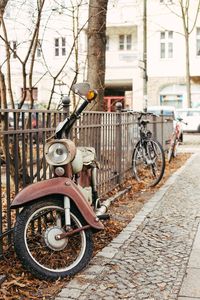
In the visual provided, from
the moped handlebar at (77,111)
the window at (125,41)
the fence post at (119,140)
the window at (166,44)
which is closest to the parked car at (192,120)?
the window at (166,44)

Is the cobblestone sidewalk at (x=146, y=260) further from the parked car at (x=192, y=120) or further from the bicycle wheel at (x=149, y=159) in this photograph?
the parked car at (x=192, y=120)

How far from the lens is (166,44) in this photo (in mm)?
36469

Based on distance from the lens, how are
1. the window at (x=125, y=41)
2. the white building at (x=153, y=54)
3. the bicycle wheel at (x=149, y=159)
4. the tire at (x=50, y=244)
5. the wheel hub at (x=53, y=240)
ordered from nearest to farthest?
the tire at (x=50, y=244)
the wheel hub at (x=53, y=240)
the bicycle wheel at (x=149, y=159)
the white building at (x=153, y=54)
the window at (x=125, y=41)

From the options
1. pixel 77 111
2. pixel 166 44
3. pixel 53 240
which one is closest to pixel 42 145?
pixel 77 111

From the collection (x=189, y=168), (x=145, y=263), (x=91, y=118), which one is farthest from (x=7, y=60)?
(x=189, y=168)

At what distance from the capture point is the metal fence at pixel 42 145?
435 centimetres

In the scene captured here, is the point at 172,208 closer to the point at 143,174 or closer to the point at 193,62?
the point at 143,174

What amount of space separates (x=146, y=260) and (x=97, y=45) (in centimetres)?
610

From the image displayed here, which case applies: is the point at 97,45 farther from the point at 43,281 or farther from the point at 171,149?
the point at 43,281

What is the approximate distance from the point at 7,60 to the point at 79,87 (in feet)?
7.93

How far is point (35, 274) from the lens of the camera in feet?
13.2

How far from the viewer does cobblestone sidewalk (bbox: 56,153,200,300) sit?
3.87 metres

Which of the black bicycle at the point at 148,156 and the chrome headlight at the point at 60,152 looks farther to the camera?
the black bicycle at the point at 148,156

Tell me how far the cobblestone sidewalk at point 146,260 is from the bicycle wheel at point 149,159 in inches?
69.6
